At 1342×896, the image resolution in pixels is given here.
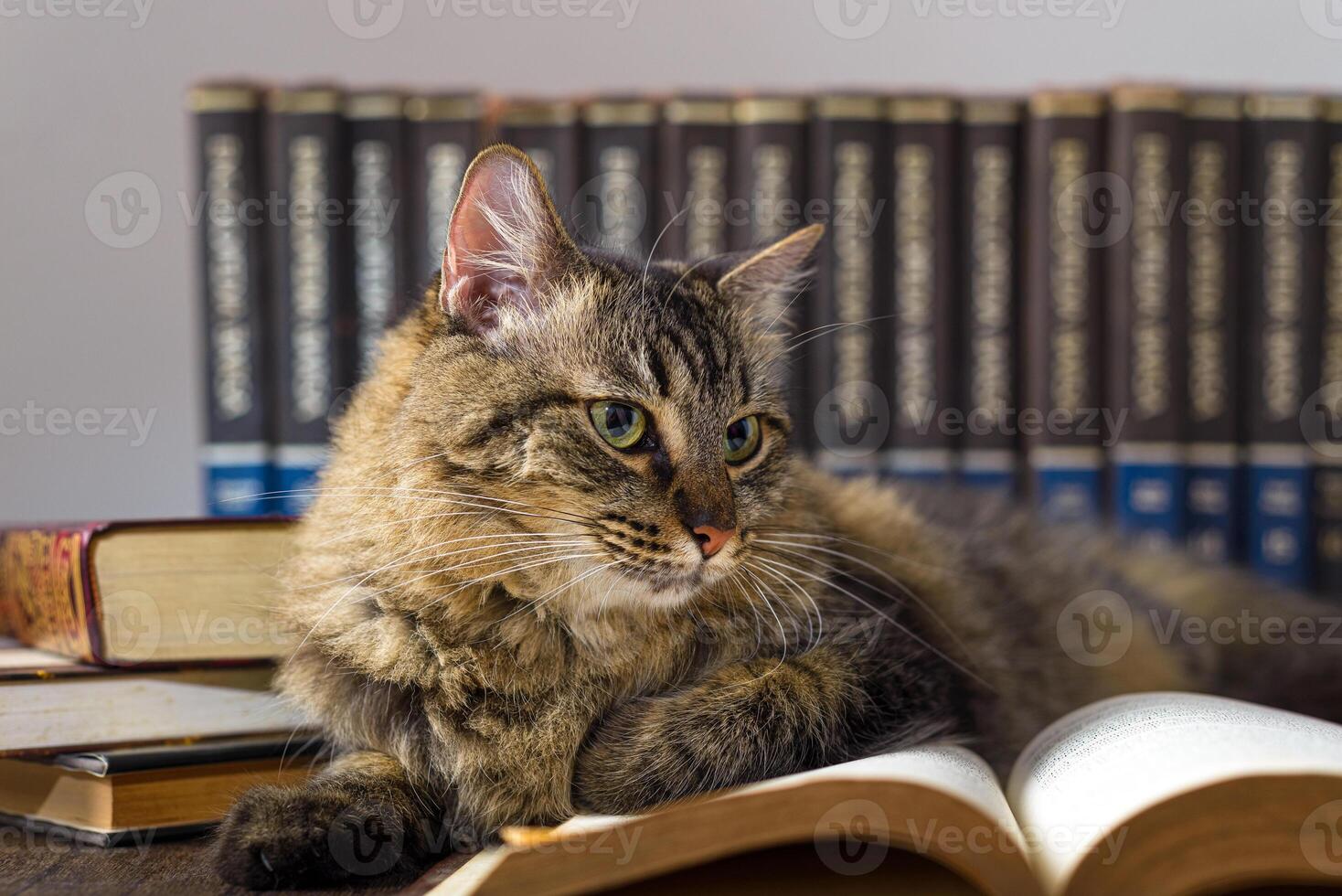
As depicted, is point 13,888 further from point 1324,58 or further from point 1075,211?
Result: point 1324,58

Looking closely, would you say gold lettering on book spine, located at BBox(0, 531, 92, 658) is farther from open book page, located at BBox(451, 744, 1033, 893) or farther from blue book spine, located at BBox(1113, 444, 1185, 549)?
blue book spine, located at BBox(1113, 444, 1185, 549)

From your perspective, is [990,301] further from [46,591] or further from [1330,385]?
[46,591]

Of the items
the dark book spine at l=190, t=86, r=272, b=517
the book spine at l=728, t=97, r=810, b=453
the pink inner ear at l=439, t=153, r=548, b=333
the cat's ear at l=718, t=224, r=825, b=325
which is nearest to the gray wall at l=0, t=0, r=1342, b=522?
the dark book spine at l=190, t=86, r=272, b=517

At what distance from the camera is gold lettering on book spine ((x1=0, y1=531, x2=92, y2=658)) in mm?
989

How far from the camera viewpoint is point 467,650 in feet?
2.95

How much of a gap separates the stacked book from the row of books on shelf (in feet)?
1.50

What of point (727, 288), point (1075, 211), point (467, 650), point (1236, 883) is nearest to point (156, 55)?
point (727, 288)

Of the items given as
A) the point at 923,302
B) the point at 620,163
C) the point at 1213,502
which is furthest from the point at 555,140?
the point at 1213,502

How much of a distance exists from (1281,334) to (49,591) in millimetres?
1608

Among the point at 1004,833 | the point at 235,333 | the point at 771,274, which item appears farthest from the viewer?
the point at 235,333

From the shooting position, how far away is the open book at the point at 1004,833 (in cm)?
70

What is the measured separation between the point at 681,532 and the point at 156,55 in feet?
4.32

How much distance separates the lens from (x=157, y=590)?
3.31ft

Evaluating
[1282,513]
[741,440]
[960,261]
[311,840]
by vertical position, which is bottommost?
[311,840]
